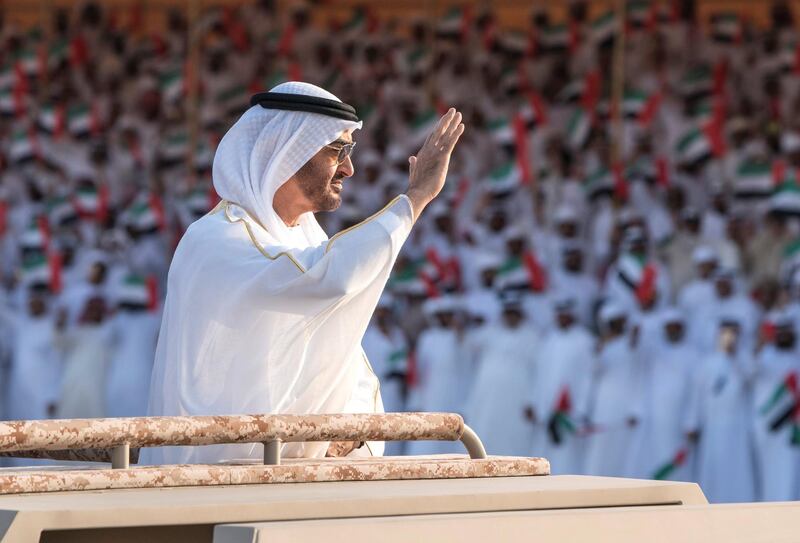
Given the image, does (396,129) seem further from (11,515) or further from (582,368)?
(11,515)

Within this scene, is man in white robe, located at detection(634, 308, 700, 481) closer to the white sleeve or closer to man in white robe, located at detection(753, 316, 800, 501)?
man in white robe, located at detection(753, 316, 800, 501)

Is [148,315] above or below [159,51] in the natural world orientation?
below

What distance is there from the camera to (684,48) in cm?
1453

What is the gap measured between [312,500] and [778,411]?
9604 millimetres

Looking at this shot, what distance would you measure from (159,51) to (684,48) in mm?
5144

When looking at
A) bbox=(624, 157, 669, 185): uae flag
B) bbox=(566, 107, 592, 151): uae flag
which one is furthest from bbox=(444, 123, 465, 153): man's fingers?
bbox=(566, 107, 592, 151): uae flag

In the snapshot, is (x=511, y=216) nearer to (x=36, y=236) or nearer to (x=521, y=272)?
(x=521, y=272)

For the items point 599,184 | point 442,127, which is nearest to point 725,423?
point 599,184

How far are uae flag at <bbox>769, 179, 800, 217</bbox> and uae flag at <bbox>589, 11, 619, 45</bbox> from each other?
2.62 metres

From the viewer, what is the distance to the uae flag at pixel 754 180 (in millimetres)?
12789

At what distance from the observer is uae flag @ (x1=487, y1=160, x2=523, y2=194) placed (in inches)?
546

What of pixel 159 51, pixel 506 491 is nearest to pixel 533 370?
pixel 159 51

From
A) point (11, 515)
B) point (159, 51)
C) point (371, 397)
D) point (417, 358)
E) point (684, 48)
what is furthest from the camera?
point (159, 51)

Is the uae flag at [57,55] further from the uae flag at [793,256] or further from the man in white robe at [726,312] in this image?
the uae flag at [793,256]
